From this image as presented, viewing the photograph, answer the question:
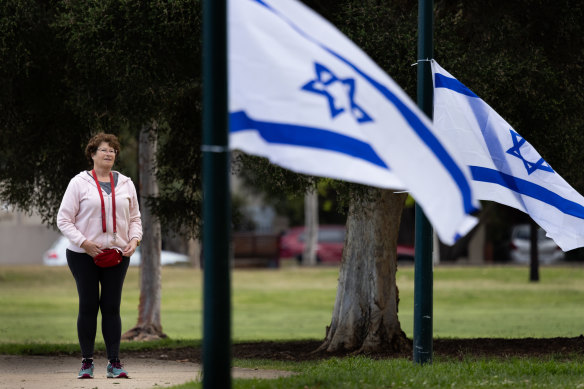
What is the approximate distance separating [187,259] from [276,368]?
111 ft

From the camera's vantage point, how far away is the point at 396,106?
557 centimetres

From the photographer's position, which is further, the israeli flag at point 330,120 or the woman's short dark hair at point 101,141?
the woman's short dark hair at point 101,141

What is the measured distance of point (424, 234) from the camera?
8.80 metres

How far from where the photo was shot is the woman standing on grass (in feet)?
26.7

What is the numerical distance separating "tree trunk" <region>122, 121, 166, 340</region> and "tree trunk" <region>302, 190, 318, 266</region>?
23.6 meters

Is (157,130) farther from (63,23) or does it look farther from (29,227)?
(29,227)

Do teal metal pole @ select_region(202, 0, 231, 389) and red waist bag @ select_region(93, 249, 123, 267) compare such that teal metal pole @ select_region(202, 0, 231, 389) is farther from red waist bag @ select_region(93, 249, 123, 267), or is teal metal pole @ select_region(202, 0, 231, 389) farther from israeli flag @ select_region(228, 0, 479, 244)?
red waist bag @ select_region(93, 249, 123, 267)

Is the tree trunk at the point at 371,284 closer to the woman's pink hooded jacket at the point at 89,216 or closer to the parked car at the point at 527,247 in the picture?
the woman's pink hooded jacket at the point at 89,216

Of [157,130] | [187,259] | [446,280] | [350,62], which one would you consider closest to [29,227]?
[187,259]

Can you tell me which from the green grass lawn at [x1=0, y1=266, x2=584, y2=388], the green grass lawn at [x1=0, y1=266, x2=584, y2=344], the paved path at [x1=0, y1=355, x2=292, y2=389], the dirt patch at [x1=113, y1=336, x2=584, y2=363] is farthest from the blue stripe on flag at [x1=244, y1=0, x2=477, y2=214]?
the green grass lawn at [x1=0, y1=266, x2=584, y2=344]

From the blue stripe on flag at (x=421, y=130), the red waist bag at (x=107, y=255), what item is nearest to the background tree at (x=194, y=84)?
the red waist bag at (x=107, y=255)

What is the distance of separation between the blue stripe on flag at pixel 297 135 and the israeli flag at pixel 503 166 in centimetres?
335

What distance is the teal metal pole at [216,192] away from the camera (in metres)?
4.97

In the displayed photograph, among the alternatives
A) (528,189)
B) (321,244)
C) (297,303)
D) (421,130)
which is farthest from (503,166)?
(321,244)
